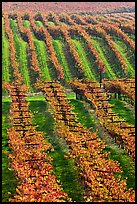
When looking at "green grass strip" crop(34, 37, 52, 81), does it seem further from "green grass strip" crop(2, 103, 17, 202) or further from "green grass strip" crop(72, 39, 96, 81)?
"green grass strip" crop(2, 103, 17, 202)

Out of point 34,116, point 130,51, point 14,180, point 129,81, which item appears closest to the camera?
point 14,180

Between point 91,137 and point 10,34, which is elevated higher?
point 10,34

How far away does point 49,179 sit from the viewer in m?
26.8

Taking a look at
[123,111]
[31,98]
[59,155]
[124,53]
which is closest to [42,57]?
[124,53]

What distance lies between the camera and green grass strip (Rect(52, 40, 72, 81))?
6658 centimetres

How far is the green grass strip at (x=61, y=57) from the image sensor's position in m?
66.6

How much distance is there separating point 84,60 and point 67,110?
28863 mm

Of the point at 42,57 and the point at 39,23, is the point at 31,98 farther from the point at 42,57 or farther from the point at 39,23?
the point at 39,23

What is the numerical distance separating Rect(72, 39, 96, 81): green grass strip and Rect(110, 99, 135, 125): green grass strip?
11862 mm

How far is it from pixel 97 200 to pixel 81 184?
22.1ft

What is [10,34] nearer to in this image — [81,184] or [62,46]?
[62,46]

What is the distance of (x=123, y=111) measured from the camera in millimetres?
49969

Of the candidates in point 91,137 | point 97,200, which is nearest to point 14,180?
point 91,137

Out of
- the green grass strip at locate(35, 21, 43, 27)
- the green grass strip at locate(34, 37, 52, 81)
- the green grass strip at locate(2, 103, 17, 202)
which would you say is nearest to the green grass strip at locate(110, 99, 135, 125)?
the green grass strip at locate(34, 37, 52, 81)
